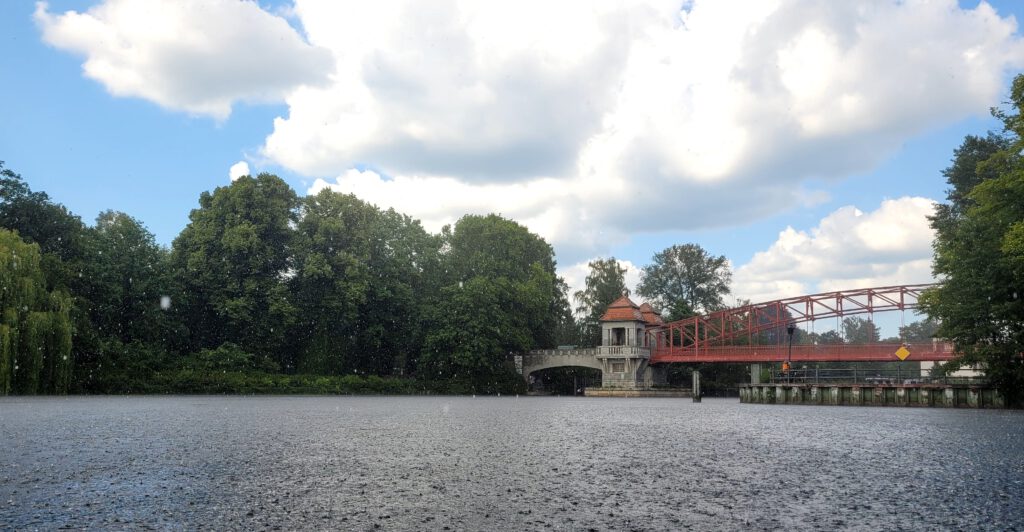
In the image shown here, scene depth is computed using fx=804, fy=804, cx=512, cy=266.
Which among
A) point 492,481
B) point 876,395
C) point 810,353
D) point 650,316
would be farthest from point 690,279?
point 492,481

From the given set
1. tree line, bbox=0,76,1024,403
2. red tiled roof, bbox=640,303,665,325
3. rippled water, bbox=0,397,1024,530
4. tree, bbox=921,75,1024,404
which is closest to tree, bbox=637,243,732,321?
red tiled roof, bbox=640,303,665,325

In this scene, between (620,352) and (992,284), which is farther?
(620,352)

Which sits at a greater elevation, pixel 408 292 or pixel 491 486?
pixel 408 292

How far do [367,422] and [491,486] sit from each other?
1523 centimetres

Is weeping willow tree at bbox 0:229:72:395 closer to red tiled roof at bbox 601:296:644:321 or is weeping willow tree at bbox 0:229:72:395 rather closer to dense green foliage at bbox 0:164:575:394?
dense green foliage at bbox 0:164:575:394

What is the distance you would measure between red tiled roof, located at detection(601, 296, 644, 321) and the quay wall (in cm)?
2831

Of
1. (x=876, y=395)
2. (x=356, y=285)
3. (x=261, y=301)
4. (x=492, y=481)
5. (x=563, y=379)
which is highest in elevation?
(x=356, y=285)

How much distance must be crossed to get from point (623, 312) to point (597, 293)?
13.1 meters

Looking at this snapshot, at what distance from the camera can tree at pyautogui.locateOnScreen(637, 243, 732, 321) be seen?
350ft

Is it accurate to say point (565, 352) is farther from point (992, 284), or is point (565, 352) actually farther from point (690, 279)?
point (992, 284)

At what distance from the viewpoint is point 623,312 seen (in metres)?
91.4

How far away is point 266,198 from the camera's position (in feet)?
219

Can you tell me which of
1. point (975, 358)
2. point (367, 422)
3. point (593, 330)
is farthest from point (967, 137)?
point (367, 422)

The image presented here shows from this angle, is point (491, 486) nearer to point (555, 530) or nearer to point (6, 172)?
point (555, 530)
